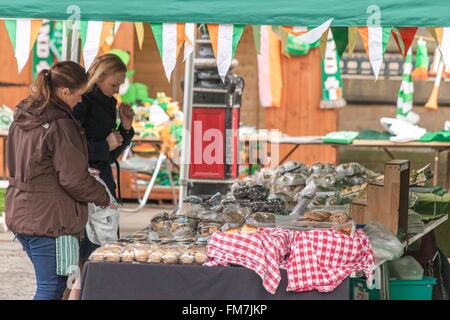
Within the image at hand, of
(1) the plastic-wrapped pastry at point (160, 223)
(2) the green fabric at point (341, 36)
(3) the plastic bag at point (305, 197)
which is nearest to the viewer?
(1) the plastic-wrapped pastry at point (160, 223)

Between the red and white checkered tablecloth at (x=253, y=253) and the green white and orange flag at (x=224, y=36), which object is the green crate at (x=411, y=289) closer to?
the red and white checkered tablecloth at (x=253, y=253)

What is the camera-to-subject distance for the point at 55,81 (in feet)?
18.5

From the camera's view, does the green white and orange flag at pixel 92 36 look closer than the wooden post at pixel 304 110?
Yes

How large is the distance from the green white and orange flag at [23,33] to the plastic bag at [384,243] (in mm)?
2220

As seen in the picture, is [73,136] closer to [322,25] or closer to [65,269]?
[65,269]

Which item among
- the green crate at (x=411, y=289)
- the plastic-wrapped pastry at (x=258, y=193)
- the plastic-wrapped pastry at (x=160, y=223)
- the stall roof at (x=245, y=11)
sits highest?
the stall roof at (x=245, y=11)

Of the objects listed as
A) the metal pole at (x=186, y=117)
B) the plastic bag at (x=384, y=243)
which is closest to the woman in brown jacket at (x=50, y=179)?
the plastic bag at (x=384, y=243)

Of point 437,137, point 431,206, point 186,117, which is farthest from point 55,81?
point 437,137

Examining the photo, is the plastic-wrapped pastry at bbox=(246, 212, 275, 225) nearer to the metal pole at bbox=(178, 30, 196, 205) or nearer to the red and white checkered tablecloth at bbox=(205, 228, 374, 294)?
the red and white checkered tablecloth at bbox=(205, 228, 374, 294)

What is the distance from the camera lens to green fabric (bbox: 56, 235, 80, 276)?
5594mm

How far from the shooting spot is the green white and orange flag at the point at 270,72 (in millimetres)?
13406

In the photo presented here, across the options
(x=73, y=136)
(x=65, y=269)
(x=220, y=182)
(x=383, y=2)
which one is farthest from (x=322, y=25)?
(x=220, y=182)

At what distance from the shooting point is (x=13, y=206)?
18.4 feet

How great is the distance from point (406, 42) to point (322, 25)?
1.05 meters
